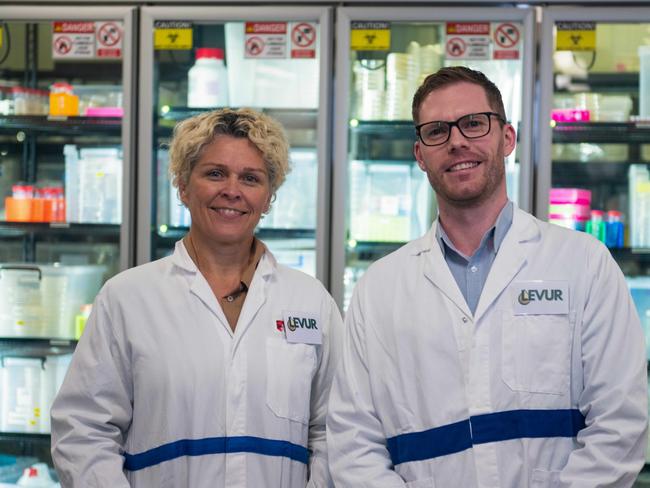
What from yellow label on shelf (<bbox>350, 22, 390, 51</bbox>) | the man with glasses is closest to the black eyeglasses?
the man with glasses

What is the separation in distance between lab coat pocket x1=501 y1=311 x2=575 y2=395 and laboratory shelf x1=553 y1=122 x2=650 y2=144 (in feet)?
5.35

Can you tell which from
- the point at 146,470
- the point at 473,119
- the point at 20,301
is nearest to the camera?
the point at 473,119

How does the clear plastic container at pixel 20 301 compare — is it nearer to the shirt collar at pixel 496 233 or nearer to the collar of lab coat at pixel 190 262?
the collar of lab coat at pixel 190 262

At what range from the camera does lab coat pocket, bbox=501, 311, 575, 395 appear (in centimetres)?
184

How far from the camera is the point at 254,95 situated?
377cm

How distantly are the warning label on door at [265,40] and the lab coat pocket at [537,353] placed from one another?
Answer: 1.92 metres

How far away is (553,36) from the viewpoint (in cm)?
326

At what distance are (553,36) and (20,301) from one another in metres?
2.56

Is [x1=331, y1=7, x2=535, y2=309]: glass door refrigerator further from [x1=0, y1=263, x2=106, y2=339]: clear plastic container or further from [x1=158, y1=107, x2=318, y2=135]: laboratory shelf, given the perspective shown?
[x1=0, y1=263, x2=106, y2=339]: clear plastic container

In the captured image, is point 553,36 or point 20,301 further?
point 20,301

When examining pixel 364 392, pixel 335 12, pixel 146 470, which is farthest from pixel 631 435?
pixel 335 12

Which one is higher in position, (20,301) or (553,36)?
(553,36)

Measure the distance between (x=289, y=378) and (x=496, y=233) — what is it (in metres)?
0.63

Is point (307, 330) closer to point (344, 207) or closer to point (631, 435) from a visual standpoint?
point (631, 435)
